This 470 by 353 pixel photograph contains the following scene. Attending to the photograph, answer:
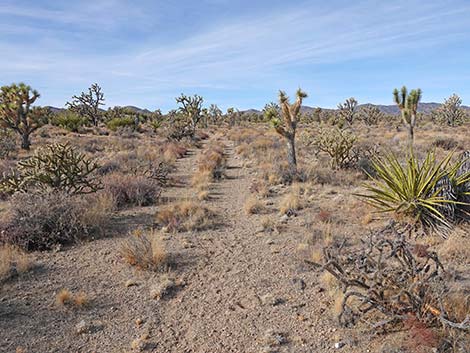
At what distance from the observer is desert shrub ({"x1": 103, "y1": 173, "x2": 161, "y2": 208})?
9.48 meters

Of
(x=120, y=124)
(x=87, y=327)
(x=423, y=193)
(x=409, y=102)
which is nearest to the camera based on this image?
(x=87, y=327)

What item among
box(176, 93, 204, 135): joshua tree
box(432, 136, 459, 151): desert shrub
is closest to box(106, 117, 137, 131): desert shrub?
box(176, 93, 204, 135): joshua tree

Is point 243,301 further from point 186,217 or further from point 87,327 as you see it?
point 186,217

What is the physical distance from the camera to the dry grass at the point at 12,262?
5.30 metres

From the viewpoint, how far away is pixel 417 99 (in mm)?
18500

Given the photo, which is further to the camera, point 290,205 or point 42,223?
point 290,205

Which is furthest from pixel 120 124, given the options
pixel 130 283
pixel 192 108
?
pixel 130 283

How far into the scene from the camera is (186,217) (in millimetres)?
8297

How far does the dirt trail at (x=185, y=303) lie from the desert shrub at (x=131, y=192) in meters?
2.60

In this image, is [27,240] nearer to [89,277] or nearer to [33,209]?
[33,209]

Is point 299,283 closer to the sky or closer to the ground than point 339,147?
closer to the ground

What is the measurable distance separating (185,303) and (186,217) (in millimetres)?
3611

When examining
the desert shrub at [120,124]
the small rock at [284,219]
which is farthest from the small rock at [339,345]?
the desert shrub at [120,124]

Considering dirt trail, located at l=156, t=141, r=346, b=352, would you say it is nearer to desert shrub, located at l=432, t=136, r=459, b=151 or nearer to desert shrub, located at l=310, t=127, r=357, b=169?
desert shrub, located at l=310, t=127, r=357, b=169
